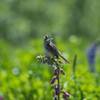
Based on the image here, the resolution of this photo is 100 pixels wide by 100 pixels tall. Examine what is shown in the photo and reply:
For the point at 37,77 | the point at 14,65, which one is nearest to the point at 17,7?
the point at 14,65

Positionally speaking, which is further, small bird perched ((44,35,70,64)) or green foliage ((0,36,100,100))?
green foliage ((0,36,100,100))

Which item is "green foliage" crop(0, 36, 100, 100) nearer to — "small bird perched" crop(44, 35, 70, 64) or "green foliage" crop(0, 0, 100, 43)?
"small bird perched" crop(44, 35, 70, 64)

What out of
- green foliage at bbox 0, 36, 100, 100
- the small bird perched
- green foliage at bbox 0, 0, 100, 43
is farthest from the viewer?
green foliage at bbox 0, 0, 100, 43

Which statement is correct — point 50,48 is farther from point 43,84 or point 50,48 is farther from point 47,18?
point 47,18

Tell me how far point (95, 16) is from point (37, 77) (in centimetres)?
1321

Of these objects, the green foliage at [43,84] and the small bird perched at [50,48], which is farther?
the green foliage at [43,84]

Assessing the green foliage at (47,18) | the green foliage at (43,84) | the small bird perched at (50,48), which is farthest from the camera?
the green foliage at (47,18)

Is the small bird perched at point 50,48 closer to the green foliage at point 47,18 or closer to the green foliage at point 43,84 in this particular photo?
the green foliage at point 43,84

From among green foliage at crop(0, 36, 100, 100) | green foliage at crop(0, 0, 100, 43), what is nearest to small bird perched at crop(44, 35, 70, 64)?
green foliage at crop(0, 36, 100, 100)

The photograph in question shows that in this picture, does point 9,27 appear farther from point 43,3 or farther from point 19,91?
point 19,91

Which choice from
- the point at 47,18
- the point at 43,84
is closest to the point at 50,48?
the point at 43,84

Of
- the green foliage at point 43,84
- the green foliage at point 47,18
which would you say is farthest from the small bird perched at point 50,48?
the green foliage at point 47,18

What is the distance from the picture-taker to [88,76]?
4391 millimetres

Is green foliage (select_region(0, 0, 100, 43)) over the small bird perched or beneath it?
over
